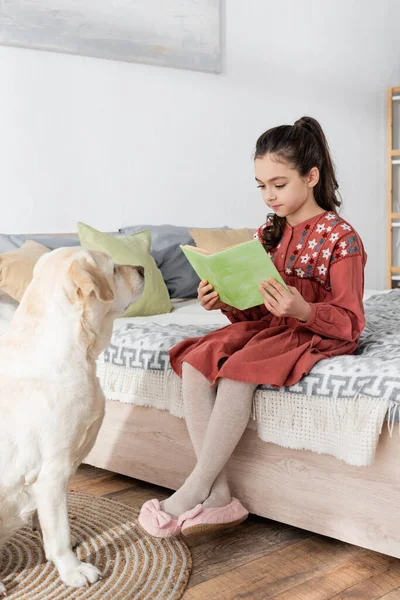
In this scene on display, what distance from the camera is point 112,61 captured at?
3.23 metres

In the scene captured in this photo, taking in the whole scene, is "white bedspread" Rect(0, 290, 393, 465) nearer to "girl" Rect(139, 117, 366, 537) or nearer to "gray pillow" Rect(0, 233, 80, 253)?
"girl" Rect(139, 117, 366, 537)

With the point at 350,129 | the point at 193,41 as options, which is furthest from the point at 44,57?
the point at 350,129

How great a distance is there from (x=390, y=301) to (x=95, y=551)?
4.90 ft

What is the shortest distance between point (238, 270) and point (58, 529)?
0.66 metres

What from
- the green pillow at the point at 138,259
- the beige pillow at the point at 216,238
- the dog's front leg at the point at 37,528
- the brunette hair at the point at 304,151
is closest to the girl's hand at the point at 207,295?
the brunette hair at the point at 304,151

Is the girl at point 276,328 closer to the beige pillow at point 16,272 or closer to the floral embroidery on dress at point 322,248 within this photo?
the floral embroidery on dress at point 322,248

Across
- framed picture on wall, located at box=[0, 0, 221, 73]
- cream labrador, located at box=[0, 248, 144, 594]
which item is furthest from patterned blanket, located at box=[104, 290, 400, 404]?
framed picture on wall, located at box=[0, 0, 221, 73]

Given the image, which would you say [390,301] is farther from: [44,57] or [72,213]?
[44,57]

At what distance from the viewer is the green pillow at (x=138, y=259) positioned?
2520mm

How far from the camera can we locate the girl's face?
1738 millimetres

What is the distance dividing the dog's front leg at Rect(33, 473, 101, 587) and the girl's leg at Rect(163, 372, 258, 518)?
9.4 inches

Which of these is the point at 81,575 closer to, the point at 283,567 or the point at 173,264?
the point at 283,567

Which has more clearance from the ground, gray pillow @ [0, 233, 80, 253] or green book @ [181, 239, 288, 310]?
gray pillow @ [0, 233, 80, 253]

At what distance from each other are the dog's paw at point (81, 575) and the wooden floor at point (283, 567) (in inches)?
7.5
